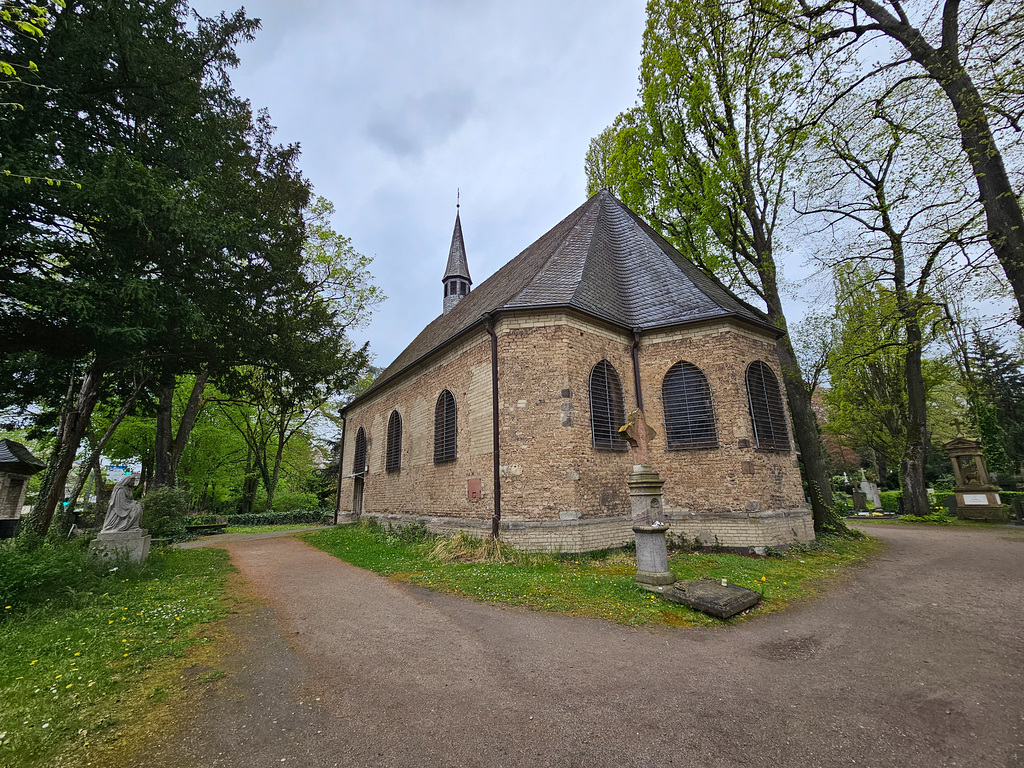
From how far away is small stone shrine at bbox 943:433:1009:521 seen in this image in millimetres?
15953

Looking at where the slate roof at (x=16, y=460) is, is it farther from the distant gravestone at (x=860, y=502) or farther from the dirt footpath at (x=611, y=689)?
the distant gravestone at (x=860, y=502)

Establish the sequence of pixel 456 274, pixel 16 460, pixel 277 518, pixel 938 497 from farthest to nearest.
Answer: pixel 456 274 → pixel 277 518 → pixel 938 497 → pixel 16 460

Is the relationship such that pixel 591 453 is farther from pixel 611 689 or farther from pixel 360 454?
pixel 360 454

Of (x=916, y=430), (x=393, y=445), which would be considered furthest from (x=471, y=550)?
(x=916, y=430)

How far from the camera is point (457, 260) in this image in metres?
27.0

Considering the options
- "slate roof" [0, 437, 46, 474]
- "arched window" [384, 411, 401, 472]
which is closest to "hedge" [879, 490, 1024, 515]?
"arched window" [384, 411, 401, 472]

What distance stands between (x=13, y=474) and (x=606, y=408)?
22.4m

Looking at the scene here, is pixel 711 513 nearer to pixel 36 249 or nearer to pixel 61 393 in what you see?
pixel 36 249

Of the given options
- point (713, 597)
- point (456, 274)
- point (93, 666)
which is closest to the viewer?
point (93, 666)

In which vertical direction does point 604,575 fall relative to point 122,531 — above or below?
below

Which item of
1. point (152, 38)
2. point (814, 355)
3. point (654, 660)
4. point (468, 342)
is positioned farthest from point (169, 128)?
point (814, 355)

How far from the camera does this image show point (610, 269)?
539 inches

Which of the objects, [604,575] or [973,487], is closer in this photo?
[604,575]

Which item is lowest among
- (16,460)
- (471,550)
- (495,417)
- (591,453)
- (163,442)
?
(471,550)
